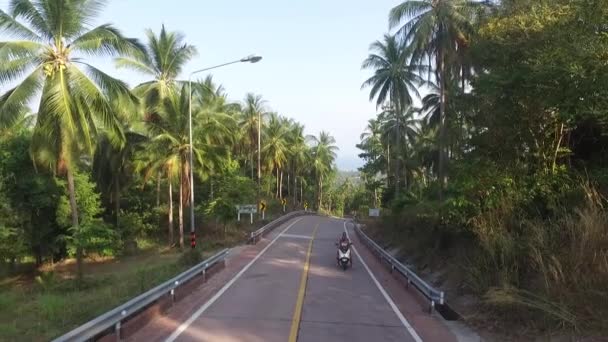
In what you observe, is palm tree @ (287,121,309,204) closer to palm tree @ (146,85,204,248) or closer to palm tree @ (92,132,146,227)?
palm tree @ (92,132,146,227)

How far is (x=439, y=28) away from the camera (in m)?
31.1

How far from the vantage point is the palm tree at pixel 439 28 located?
30.0 metres

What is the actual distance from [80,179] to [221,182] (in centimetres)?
1176

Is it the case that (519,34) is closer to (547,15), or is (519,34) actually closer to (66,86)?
(547,15)

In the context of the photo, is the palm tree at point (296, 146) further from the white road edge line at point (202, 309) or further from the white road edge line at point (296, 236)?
the white road edge line at point (202, 309)

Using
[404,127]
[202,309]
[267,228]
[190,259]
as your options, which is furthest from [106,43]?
[404,127]

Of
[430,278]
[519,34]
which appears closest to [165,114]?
[430,278]

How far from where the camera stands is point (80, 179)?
117ft

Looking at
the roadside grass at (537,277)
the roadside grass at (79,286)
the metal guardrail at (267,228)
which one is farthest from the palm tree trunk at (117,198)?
the roadside grass at (537,277)

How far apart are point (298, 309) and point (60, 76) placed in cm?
1517

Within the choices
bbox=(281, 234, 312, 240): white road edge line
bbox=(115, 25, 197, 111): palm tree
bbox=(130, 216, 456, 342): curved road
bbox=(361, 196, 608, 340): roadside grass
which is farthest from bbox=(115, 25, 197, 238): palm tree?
bbox=(361, 196, 608, 340): roadside grass

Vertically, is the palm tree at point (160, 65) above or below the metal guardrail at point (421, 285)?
above

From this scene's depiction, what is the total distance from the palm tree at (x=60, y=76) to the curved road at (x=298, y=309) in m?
8.70

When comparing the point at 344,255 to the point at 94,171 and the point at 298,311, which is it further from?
the point at 94,171
